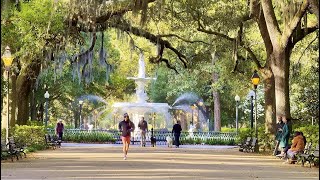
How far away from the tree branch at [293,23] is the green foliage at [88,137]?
20.2m

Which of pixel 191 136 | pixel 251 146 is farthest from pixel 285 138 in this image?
pixel 191 136

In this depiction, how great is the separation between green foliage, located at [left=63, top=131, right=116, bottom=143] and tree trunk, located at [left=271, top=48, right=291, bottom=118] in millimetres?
19114

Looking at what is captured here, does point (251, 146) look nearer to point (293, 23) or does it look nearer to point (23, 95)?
point (293, 23)

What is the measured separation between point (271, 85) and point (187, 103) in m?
38.1

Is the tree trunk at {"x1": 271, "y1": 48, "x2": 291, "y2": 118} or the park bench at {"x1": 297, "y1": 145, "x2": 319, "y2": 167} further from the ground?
the tree trunk at {"x1": 271, "y1": 48, "x2": 291, "y2": 118}

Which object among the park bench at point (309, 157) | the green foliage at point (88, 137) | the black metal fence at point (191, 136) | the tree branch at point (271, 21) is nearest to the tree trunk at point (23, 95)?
the tree branch at point (271, 21)

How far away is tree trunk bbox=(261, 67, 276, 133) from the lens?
107ft

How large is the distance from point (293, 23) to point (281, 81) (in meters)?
2.73

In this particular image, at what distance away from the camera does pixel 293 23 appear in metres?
28.2

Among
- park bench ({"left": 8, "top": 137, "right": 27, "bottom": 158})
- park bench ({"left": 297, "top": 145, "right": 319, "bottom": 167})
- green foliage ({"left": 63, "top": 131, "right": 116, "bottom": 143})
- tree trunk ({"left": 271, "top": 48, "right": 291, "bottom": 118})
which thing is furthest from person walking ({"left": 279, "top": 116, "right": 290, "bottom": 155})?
green foliage ({"left": 63, "top": 131, "right": 116, "bottom": 143})

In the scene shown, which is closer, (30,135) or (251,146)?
(251,146)

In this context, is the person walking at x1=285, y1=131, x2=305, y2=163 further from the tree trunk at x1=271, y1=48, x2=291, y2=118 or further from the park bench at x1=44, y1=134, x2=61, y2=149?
the park bench at x1=44, y1=134, x2=61, y2=149

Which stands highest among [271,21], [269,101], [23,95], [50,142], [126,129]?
[271,21]

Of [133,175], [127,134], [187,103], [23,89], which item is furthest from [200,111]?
[133,175]
